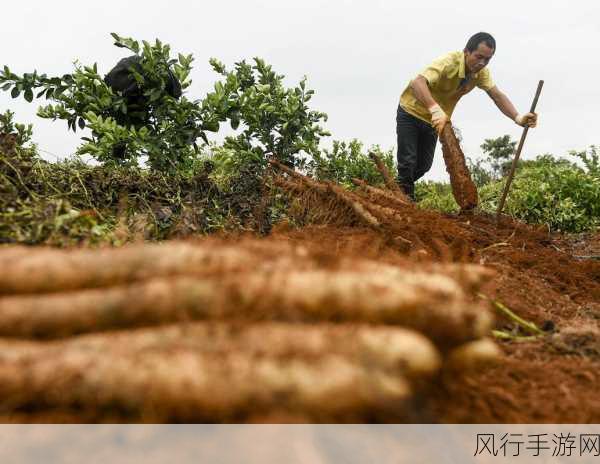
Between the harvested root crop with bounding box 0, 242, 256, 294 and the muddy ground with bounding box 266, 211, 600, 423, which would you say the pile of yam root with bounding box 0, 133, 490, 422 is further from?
the muddy ground with bounding box 266, 211, 600, 423

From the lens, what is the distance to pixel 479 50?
6340 millimetres

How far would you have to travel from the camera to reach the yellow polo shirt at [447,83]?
6453mm

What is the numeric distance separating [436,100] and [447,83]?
0.28 m

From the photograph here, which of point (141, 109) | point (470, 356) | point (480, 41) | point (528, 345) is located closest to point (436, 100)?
point (480, 41)

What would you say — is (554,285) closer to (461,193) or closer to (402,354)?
(461,193)

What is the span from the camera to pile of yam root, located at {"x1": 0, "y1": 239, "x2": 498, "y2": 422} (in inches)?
53.1

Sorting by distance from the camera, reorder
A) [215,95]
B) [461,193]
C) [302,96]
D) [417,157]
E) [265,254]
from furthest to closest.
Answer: [417,157] < [461,193] < [302,96] < [215,95] < [265,254]

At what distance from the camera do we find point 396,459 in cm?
146

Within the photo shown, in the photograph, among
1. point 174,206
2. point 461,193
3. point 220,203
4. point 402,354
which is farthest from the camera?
point 461,193

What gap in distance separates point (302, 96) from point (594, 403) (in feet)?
14.7

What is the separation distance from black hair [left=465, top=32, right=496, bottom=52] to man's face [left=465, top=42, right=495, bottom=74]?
0.04 m

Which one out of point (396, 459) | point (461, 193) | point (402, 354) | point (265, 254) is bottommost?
point (396, 459)

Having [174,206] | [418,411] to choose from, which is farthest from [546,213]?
[418,411]

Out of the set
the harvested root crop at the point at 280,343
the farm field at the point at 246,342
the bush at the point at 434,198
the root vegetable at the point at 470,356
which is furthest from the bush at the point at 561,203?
the harvested root crop at the point at 280,343
